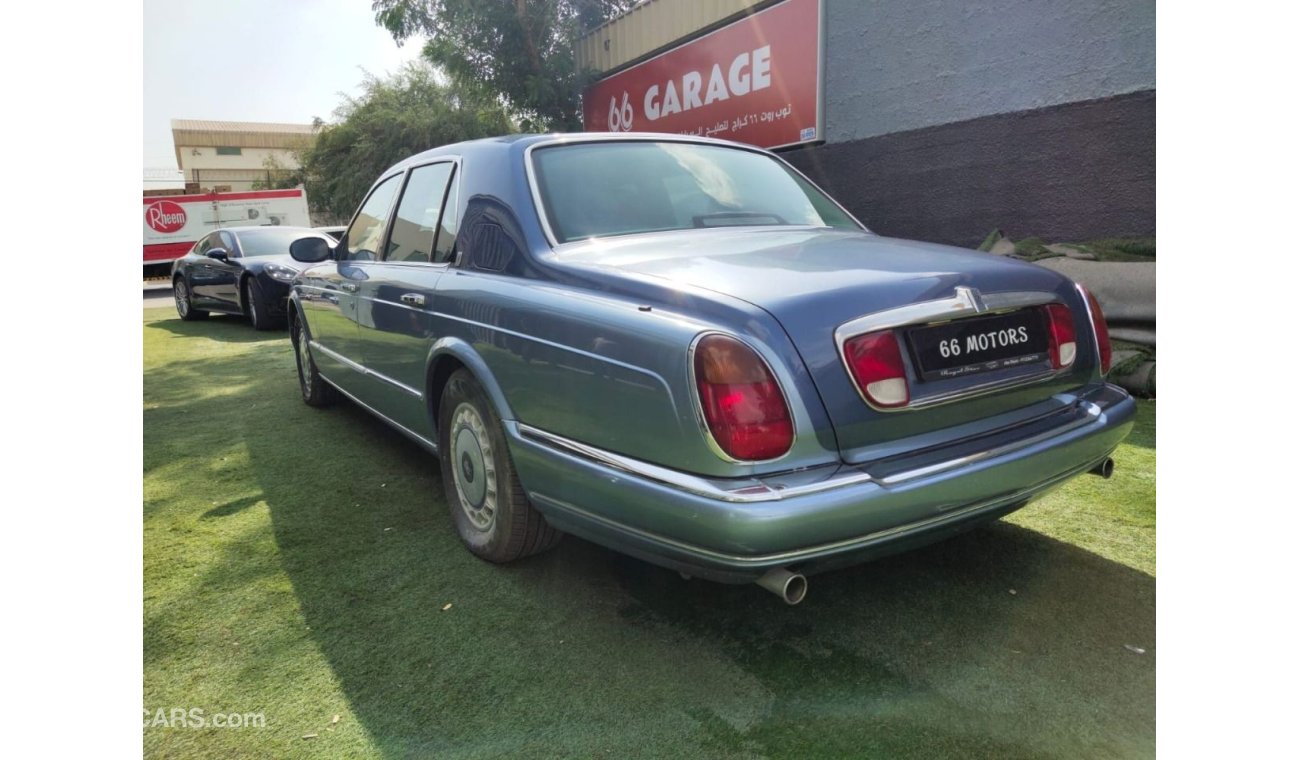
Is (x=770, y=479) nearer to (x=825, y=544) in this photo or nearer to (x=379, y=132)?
(x=825, y=544)

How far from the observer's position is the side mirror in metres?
4.69

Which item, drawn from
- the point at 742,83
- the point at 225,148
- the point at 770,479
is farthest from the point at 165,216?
the point at 225,148

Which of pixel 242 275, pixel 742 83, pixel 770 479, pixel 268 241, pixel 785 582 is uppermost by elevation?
pixel 742 83

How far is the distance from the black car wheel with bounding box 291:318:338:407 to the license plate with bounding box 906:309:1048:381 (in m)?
4.23

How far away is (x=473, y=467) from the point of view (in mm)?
3115

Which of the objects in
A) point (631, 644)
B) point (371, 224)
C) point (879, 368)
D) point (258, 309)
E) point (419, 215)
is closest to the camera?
point (879, 368)

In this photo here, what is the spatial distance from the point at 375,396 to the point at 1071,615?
3059 millimetres

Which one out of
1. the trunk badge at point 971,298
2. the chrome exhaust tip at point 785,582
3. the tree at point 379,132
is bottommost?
the chrome exhaust tip at point 785,582

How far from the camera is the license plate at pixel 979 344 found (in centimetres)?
221

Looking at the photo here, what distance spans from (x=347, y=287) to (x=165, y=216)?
19.4m

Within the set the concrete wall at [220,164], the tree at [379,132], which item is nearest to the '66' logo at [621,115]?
the tree at [379,132]

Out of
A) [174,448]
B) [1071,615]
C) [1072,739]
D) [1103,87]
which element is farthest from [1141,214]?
[174,448]

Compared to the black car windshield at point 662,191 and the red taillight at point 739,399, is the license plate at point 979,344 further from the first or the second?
the black car windshield at point 662,191

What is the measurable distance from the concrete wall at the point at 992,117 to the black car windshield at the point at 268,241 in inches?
260
